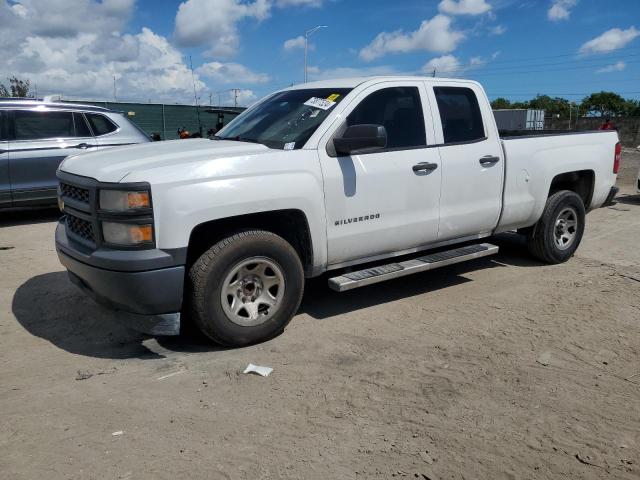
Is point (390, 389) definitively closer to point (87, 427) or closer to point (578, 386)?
point (578, 386)

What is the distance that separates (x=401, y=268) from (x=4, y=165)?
6.43 m

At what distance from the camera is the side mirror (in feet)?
13.7

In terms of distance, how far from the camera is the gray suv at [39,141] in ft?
27.3

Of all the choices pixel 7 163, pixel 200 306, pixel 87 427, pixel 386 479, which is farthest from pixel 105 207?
pixel 7 163

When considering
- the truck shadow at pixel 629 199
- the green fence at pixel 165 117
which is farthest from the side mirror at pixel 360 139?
the green fence at pixel 165 117

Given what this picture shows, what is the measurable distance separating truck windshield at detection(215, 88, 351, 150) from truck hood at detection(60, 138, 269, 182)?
21 centimetres

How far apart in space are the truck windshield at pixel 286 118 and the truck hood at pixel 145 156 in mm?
209

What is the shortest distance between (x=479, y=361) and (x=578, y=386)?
2.11 feet

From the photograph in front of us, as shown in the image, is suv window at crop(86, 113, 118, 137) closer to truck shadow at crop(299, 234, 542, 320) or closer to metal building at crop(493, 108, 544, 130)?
truck shadow at crop(299, 234, 542, 320)

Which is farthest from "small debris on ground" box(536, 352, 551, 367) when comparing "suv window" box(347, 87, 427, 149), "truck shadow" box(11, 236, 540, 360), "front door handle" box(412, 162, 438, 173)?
"suv window" box(347, 87, 427, 149)

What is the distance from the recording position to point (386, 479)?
2676mm

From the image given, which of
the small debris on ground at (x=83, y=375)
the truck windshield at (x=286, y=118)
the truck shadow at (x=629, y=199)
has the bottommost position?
the small debris on ground at (x=83, y=375)

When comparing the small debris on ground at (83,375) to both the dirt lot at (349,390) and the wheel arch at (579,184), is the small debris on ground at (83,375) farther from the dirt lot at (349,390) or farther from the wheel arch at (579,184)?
the wheel arch at (579,184)

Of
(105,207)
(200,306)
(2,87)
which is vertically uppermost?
(2,87)
